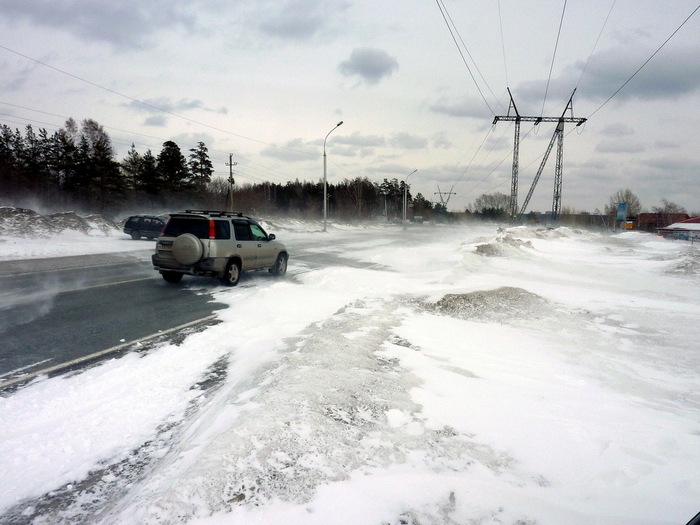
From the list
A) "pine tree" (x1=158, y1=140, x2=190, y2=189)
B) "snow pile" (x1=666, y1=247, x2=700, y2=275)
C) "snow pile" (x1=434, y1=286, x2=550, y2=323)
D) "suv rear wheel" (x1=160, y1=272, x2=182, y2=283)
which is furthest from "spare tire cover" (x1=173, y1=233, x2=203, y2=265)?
"pine tree" (x1=158, y1=140, x2=190, y2=189)

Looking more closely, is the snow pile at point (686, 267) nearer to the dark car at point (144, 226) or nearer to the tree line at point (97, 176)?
the dark car at point (144, 226)

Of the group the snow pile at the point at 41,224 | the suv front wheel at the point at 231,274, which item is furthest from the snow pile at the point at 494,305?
the snow pile at the point at 41,224

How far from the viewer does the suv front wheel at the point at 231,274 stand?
10703mm

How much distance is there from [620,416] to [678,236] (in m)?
63.5

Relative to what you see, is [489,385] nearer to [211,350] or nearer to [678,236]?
[211,350]

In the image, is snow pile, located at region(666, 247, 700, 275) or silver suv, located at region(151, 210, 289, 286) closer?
silver suv, located at region(151, 210, 289, 286)

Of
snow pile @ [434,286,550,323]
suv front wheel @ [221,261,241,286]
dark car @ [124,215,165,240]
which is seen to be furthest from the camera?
dark car @ [124,215,165,240]

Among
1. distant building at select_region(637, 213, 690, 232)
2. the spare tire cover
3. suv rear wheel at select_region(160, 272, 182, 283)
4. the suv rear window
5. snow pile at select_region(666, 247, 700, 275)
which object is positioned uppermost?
distant building at select_region(637, 213, 690, 232)

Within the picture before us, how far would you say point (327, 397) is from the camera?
3977 mm

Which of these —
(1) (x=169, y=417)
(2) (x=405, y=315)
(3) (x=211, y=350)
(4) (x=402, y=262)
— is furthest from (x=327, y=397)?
(4) (x=402, y=262)

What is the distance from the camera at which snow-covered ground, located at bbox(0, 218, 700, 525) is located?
2609 millimetres

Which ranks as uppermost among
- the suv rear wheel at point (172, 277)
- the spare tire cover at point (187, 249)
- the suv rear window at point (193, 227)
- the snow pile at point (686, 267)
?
the suv rear window at point (193, 227)

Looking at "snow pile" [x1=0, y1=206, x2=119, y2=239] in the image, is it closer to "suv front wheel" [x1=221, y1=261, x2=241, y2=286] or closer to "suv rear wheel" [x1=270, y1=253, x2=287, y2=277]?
"suv rear wheel" [x1=270, y1=253, x2=287, y2=277]

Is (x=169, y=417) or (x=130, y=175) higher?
(x=130, y=175)
